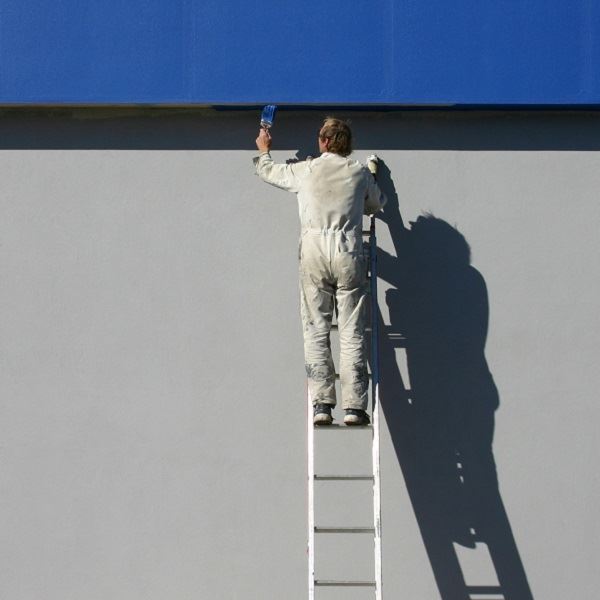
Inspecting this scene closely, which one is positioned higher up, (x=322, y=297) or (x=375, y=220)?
(x=375, y=220)

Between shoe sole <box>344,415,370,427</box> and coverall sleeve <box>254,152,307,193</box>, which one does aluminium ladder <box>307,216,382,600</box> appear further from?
coverall sleeve <box>254,152,307,193</box>

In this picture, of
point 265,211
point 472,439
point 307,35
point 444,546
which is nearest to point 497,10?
point 307,35

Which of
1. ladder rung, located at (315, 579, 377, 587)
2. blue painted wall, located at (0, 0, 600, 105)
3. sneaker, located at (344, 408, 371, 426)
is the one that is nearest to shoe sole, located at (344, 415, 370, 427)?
sneaker, located at (344, 408, 371, 426)

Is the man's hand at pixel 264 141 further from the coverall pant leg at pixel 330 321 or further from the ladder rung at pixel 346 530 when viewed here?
the ladder rung at pixel 346 530

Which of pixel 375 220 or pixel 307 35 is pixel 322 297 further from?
pixel 307 35

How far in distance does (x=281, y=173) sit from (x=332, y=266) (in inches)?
22.7

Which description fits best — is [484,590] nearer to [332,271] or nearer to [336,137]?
[332,271]

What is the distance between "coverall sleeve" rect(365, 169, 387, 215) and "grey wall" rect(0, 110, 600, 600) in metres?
0.27

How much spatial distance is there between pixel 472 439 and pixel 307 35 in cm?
228

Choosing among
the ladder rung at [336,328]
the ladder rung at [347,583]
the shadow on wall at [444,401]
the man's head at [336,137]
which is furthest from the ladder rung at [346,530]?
the man's head at [336,137]

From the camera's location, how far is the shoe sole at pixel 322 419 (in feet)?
22.2

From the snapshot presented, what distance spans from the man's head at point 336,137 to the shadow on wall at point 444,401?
41 centimetres

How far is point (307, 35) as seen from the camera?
24.0 ft

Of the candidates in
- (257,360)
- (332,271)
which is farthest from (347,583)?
(332,271)
